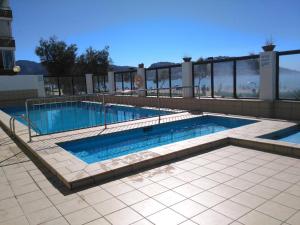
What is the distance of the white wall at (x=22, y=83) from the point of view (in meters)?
17.7

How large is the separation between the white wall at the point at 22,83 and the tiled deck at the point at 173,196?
48.5 feet

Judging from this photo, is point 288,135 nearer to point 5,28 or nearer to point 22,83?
point 22,83

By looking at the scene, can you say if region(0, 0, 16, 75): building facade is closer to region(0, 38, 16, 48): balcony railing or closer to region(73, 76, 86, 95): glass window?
region(0, 38, 16, 48): balcony railing

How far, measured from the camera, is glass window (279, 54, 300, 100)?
7.98 metres

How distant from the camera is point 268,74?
8375mm

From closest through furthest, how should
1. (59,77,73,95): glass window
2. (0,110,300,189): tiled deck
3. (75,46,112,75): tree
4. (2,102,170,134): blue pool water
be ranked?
(0,110,300,189): tiled deck, (2,102,170,134): blue pool water, (59,77,73,95): glass window, (75,46,112,75): tree

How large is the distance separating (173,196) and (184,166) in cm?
114

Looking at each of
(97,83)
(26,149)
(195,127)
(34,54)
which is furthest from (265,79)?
(34,54)

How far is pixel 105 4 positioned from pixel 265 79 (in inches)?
332

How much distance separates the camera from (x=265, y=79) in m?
8.46

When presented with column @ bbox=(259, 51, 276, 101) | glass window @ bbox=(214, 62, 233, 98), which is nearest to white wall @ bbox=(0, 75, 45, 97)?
glass window @ bbox=(214, 62, 233, 98)

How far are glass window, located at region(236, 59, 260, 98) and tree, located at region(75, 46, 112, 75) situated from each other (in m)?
18.6

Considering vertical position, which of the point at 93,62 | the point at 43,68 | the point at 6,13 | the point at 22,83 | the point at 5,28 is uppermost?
the point at 6,13

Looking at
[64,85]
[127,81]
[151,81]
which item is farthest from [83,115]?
[64,85]
